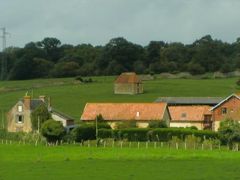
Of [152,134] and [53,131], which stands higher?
[53,131]

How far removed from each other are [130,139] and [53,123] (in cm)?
967

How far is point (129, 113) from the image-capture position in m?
95.6

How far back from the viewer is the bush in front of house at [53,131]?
70438 millimetres

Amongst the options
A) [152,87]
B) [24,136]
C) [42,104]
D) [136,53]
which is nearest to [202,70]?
[136,53]

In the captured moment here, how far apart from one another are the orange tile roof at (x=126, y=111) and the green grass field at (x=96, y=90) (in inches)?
425

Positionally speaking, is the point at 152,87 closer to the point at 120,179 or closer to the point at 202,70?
the point at 202,70

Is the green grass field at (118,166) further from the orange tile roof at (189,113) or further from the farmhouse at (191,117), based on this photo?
the orange tile roof at (189,113)

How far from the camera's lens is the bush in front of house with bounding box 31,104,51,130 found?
84062 millimetres

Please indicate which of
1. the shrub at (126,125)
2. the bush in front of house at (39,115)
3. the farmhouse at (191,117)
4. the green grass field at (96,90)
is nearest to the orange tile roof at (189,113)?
the farmhouse at (191,117)

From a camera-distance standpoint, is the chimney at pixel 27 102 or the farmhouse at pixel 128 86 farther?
the farmhouse at pixel 128 86

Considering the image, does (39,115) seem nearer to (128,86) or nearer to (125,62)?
(128,86)

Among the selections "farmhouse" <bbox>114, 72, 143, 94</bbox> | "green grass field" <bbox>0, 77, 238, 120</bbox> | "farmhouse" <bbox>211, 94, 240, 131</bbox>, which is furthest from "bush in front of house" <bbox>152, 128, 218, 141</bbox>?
"farmhouse" <bbox>114, 72, 143, 94</bbox>

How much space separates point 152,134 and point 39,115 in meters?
17.1

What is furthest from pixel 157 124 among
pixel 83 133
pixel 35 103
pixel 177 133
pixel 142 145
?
pixel 35 103
